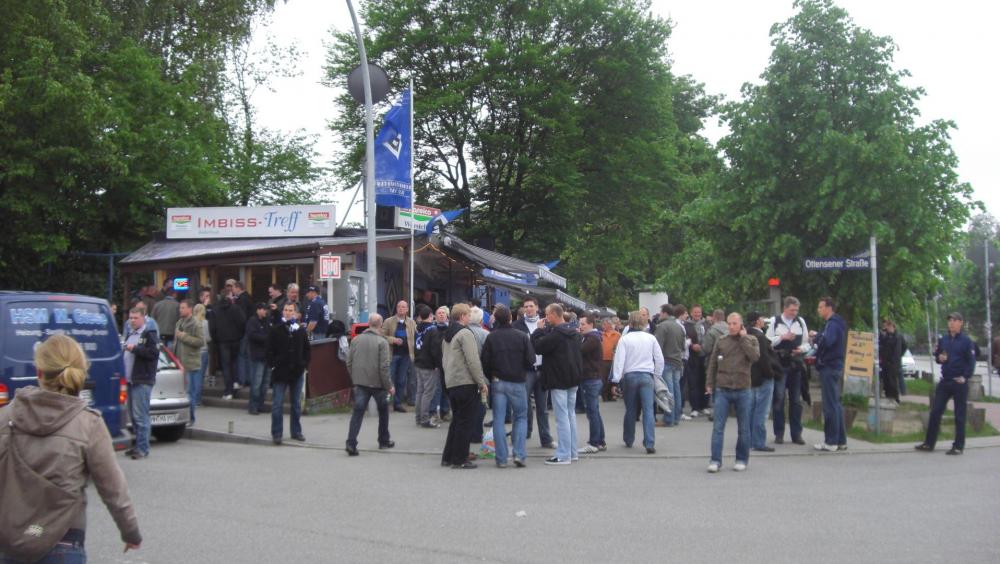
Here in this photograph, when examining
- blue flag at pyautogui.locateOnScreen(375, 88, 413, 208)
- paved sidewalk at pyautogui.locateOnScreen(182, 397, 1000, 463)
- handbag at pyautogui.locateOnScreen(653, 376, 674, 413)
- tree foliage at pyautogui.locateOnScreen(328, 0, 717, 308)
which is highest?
tree foliage at pyautogui.locateOnScreen(328, 0, 717, 308)

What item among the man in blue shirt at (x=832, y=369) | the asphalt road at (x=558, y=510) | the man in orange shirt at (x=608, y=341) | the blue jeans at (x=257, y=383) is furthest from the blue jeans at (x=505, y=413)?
the man in orange shirt at (x=608, y=341)

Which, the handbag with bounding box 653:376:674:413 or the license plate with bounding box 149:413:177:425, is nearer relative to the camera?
the license plate with bounding box 149:413:177:425

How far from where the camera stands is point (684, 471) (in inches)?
413

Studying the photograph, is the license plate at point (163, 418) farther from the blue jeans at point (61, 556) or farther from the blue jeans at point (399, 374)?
the blue jeans at point (61, 556)

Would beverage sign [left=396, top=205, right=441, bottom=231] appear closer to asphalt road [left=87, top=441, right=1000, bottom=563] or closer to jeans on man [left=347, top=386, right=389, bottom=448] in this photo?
jeans on man [left=347, top=386, right=389, bottom=448]

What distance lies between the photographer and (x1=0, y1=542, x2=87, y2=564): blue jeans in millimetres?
3738

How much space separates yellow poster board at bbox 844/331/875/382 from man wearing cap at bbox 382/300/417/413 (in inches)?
270

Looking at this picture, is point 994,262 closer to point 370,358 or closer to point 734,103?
point 734,103

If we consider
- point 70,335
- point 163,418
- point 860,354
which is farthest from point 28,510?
point 860,354

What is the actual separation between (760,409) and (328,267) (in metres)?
7.60

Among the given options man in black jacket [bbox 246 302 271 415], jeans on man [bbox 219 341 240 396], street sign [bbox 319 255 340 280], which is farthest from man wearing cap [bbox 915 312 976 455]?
jeans on man [bbox 219 341 240 396]

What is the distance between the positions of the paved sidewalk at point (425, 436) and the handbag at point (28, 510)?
810 centimetres

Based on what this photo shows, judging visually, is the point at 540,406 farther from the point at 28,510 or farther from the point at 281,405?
the point at 28,510

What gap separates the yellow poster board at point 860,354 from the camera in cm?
1307
